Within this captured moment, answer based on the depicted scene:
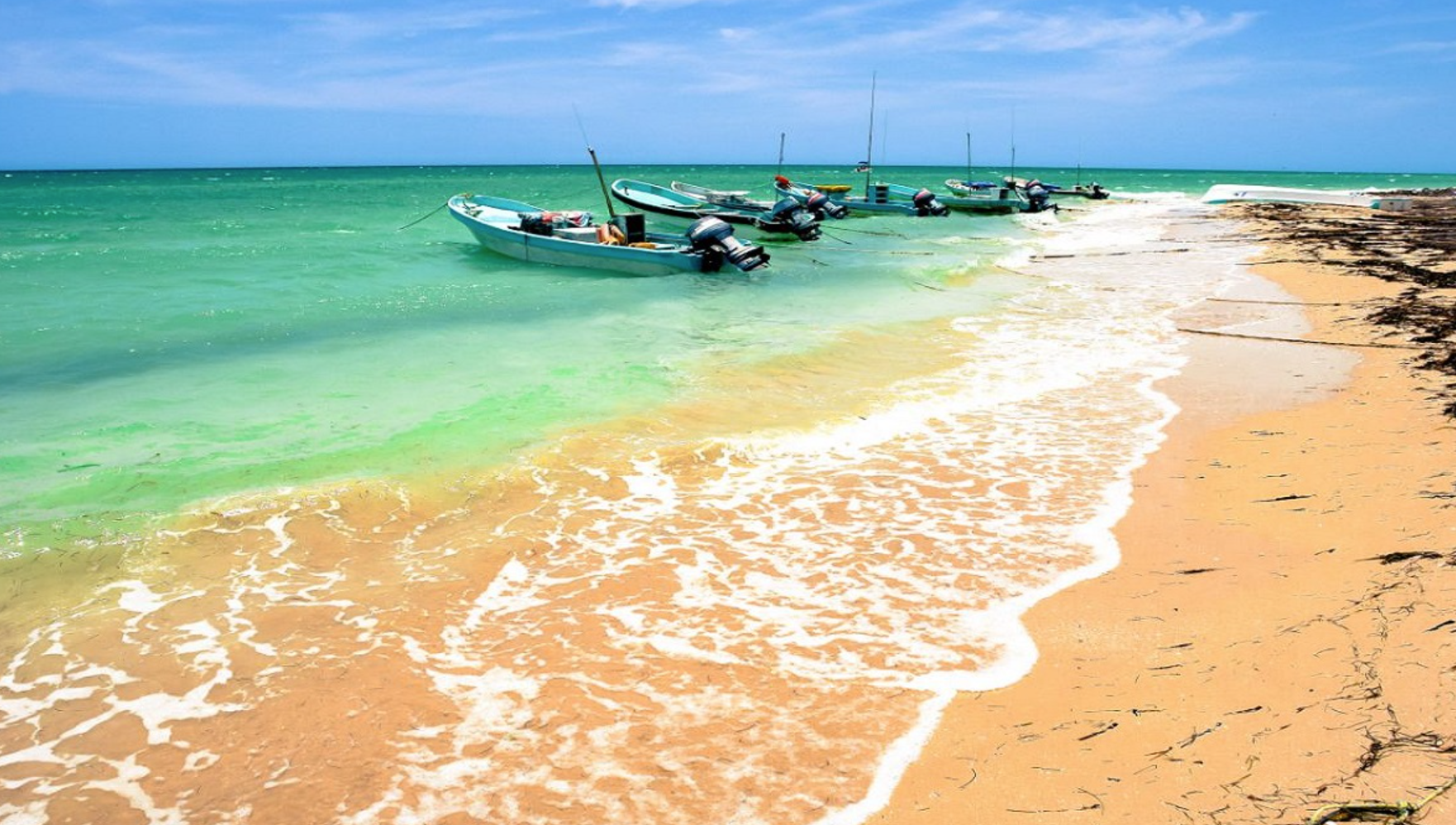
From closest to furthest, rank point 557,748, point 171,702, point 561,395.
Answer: point 557,748 → point 171,702 → point 561,395

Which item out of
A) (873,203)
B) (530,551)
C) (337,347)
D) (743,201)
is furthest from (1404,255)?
(873,203)

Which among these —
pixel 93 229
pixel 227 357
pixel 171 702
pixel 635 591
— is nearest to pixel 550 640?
pixel 635 591

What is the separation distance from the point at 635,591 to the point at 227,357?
10723mm

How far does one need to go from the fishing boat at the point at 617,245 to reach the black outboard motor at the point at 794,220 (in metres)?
7.80

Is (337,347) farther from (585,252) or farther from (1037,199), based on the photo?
(1037,199)

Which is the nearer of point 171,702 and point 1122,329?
point 171,702

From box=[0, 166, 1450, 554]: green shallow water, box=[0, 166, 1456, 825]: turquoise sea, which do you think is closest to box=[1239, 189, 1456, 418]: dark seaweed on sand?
box=[0, 166, 1456, 825]: turquoise sea

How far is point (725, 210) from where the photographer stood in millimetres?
34500

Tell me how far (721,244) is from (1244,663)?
19.6m

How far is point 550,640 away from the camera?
5016 millimetres

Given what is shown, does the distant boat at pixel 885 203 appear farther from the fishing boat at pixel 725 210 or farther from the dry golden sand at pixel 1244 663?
the dry golden sand at pixel 1244 663

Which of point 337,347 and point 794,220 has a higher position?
point 794,220

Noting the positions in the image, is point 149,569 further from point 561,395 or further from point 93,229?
point 93,229

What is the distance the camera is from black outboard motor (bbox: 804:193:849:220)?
39531 mm
